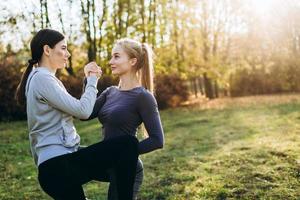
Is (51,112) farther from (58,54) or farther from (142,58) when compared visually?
(142,58)

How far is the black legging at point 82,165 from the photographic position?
3479 mm

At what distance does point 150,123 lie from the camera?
3.92 meters

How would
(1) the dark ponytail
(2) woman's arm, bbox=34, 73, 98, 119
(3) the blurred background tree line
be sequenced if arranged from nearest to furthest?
(2) woman's arm, bbox=34, 73, 98, 119 < (1) the dark ponytail < (3) the blurred background tree line

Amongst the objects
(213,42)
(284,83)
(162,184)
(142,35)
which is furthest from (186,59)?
(162,184)

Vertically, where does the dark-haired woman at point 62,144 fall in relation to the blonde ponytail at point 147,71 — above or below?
below

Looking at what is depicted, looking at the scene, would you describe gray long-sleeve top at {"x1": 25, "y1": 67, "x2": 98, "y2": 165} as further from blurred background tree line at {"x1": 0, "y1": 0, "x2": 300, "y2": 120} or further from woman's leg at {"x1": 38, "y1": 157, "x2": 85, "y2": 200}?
blurred background tree line at {"x1": 0, "y1": 0, "x2": 300, "y2": 120}

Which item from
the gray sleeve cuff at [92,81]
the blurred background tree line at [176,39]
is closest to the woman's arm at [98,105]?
the gray sleeve cuff at [92,81]

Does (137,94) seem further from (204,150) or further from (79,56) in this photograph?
(79,56)

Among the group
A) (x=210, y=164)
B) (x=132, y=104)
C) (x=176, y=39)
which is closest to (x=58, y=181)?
(x=132, y=104)

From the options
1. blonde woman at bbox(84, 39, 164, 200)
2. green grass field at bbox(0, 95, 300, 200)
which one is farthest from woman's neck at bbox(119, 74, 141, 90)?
green grass field at bbox(0, 95, 300, 200)

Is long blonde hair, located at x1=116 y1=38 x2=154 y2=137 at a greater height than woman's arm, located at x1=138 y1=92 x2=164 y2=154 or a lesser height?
greater

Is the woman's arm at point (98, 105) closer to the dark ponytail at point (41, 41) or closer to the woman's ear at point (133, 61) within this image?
the woman's ear at point (133, 61)

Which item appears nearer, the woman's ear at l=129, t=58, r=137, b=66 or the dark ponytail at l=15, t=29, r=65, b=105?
the dark ponytail at l=15, t=29, r=65, b=105

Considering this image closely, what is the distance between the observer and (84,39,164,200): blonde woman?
12.8ft
